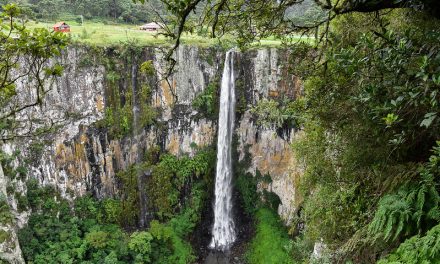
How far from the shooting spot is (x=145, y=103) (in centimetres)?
1419

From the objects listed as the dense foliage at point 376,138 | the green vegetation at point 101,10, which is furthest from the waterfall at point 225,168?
the green vegetation at point 101,10

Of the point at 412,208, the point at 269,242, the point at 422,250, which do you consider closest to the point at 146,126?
the point at 269,242

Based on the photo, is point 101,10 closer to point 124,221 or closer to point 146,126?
point 146,126

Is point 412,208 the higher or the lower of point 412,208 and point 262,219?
the higher

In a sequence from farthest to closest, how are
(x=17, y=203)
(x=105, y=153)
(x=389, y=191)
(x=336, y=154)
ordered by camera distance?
(x=105, y=153), (x=17, y=203), (x=336, y=154), (x=389, y=191)

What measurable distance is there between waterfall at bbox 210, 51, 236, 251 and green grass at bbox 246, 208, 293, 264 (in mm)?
1080

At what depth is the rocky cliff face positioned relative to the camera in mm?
13078

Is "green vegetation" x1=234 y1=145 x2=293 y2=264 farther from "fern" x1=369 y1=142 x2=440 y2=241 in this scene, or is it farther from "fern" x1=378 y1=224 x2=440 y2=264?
"fern" x1=378 y1=224 x2=440 y2=264

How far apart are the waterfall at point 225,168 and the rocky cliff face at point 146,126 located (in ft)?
1.04

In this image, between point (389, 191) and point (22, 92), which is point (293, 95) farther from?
point (389, 191)

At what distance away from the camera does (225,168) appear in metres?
15.1

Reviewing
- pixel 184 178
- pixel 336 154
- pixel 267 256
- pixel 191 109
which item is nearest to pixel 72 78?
pixel 191 109

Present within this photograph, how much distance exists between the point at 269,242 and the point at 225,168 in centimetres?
344

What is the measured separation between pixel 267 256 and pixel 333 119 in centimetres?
989
